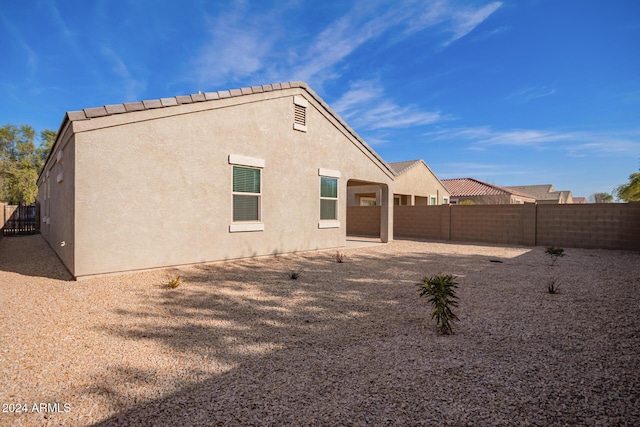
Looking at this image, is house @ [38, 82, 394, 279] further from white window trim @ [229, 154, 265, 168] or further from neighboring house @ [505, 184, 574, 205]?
neighboring house @ [505, 184, 574, 205]

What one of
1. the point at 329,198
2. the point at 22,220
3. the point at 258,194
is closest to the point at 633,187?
the point at 329,198

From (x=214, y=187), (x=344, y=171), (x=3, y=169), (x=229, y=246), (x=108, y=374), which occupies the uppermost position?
(x=3, y=169)

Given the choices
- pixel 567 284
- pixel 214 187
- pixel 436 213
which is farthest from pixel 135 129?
pixel 436 213

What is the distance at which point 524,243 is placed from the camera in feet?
51.8

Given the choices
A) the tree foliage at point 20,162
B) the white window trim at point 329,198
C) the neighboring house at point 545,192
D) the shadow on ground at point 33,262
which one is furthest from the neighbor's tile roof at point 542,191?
the tree foliage at point 20,162

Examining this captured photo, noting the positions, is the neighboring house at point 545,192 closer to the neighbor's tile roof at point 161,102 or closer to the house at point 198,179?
the house at point 198,179

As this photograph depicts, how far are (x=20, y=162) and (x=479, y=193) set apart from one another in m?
55.5

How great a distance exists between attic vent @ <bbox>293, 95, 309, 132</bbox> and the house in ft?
0.17

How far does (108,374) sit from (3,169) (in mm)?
49644

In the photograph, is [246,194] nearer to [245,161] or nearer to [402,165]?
[245,161]

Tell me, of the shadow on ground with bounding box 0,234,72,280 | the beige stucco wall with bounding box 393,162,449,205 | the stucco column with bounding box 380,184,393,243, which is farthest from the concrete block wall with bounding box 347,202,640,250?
the shadow on ground with bounding box 0,234,72,280

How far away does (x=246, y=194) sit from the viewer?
9977 mm

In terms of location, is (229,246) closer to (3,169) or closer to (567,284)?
(567,284)

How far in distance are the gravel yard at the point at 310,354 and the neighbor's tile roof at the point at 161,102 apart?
3.67 m
